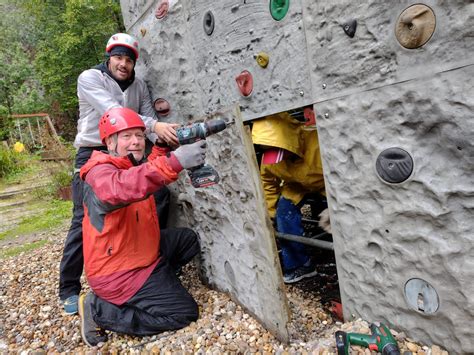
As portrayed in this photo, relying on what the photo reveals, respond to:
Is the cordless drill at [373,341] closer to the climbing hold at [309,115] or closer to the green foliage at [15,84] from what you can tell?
the climbing hold at [309,115]

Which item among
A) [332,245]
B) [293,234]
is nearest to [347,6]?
[332,245]

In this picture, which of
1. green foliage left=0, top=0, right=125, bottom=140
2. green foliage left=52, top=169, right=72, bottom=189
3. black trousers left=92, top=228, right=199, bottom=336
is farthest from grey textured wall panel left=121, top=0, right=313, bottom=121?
green foliage left=0, top=0, right=125, bottom=140

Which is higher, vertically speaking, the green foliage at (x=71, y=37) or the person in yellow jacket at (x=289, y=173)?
the green foliage at (x=71, y=37)

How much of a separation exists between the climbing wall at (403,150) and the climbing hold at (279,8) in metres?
0.14

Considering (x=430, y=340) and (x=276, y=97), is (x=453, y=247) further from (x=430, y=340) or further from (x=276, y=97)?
(x=276, y=97)

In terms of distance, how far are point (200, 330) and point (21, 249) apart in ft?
13.5

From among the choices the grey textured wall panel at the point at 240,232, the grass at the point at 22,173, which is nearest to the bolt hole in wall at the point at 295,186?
the grey textured wall panel at the point at 240,232

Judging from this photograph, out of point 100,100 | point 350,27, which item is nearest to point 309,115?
point 350,27

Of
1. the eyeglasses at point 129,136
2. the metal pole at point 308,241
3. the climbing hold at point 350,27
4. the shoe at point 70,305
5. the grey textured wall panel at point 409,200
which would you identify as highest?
the climbing hold at point 350,27

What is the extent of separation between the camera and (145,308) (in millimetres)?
2615

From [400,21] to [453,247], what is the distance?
95 cm

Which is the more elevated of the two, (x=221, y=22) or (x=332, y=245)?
(x=221, y=22)

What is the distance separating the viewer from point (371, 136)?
1729 millimetres

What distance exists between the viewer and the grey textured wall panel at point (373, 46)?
136cm
